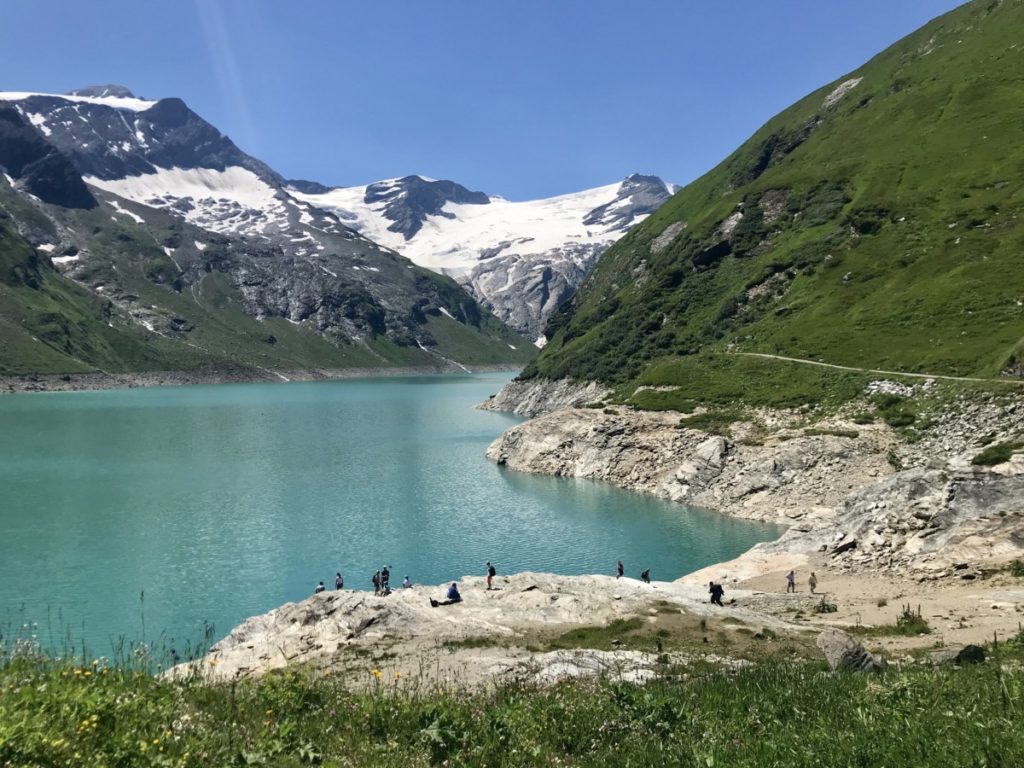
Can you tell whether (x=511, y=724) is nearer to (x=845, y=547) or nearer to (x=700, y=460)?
(x=845, y=547)

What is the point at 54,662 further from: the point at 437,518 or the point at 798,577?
the point at 437,518

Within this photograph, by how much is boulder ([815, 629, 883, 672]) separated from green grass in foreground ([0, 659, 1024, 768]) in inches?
150

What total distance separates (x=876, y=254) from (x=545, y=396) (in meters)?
81.4

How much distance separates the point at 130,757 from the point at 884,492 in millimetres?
57230

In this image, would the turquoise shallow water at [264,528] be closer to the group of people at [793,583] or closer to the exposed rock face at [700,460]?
the exposed rock face at [700,460]

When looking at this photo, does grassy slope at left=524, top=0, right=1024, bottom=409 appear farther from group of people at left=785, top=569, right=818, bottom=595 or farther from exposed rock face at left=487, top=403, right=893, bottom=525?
group of people at left=785, top=569, right=818, bottom=595

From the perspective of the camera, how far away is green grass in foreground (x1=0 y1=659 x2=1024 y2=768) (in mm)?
7934

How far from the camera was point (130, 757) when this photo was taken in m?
7.76

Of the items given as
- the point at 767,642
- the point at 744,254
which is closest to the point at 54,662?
the point at 767,642

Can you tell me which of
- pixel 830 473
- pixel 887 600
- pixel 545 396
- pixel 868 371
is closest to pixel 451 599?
pixel 887 600

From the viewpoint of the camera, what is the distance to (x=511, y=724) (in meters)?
11.4

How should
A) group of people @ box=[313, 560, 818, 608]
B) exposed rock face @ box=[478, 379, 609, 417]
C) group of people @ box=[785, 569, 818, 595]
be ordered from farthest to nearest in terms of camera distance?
exposed rock face @ box=[478, 379, 609, 417], group of people @ box=[785, 569, 818, 595], group of people @ box=[313, 560, 818, 608]

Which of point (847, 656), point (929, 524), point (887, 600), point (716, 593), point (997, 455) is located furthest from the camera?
point (997, 455)

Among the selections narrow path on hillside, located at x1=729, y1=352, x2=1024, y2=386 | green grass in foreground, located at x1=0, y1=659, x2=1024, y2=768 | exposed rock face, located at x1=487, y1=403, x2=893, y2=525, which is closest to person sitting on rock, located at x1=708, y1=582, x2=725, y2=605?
green grass in foreground, located at x1=0, y1=659, x2=1024, y2=768
